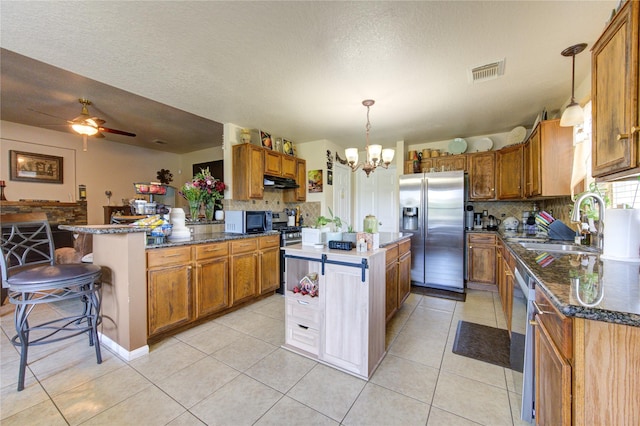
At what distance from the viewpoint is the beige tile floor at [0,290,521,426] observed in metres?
1.48

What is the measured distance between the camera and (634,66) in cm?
113

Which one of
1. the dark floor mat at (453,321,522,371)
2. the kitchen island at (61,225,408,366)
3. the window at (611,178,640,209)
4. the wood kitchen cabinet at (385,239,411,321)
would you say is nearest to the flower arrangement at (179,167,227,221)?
the kitchen island at (61,225,408,366)

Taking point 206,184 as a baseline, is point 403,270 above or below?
below

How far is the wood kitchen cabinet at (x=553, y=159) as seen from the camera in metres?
2.53

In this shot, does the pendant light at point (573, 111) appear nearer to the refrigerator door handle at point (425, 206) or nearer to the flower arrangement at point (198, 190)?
the refrigerator door handle at point (425, 206)

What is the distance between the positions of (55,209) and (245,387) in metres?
5.48

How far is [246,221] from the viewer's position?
128 inches

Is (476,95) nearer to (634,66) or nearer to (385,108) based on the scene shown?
(385,108)

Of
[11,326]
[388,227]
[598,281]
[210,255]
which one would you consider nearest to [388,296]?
[598,281]

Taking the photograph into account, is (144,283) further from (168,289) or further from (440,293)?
(440,293)

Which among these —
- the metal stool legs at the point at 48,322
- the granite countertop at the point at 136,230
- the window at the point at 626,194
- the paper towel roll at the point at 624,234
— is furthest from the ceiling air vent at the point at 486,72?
the metal stool legs at the point at 48,322

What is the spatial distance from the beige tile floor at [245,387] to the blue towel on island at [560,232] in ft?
4.71

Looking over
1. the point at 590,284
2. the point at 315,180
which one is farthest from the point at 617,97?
the point at 315,180

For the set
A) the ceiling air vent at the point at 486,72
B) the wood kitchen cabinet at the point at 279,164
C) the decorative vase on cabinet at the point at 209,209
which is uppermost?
the ceiling air vent at the point at 486,72
